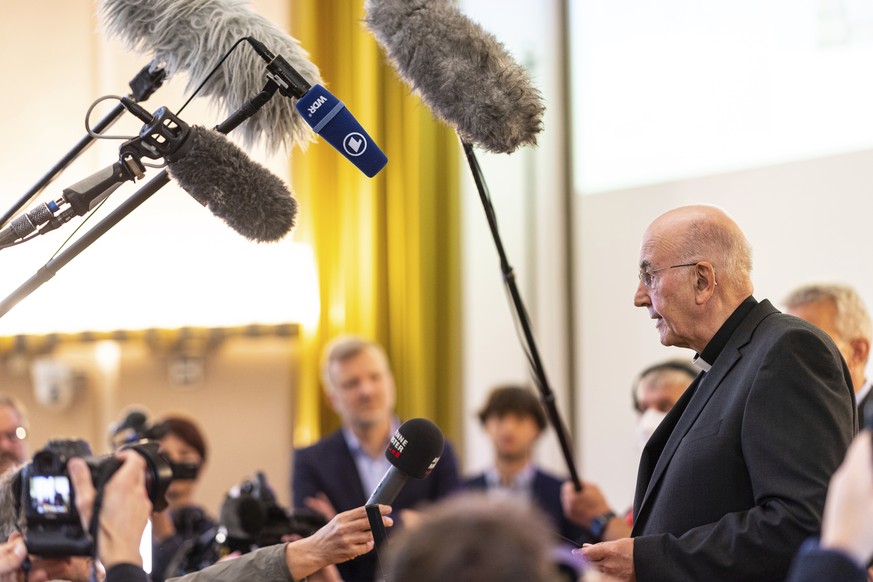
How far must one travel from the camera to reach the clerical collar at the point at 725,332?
2.15 meters

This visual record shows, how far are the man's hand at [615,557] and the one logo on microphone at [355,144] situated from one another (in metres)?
0.83

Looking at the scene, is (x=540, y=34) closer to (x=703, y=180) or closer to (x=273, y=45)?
(x=703, y=180)

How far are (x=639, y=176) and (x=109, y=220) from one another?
3261 millimetres

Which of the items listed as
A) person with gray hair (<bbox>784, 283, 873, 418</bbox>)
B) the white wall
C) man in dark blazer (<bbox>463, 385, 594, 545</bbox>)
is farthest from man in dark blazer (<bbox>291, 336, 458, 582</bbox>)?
the white wall

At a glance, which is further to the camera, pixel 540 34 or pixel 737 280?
pixel 540 34

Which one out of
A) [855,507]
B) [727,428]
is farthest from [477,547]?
[727,428]

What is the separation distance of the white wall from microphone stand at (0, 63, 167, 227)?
8.70ft

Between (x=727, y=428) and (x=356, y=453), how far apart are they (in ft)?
6.78

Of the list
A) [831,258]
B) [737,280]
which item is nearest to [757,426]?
[737,280]

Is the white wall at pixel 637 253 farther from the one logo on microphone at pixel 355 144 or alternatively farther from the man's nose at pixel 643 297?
the one logo on microphone at pixel 355 144

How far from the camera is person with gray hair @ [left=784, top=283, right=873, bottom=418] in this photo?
2982 millimetres

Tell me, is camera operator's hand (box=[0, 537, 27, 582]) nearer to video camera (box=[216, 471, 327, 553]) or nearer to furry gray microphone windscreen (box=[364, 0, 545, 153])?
video camera (box=[216, 471, 327, 553])

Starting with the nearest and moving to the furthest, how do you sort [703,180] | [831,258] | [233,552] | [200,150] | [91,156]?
[200,150], [233,552], [831,258], [703,180], [91,156]

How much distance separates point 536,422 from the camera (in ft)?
14.2
